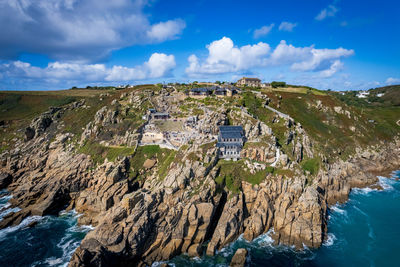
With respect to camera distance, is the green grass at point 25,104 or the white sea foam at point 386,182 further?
the green grass at point 25,104

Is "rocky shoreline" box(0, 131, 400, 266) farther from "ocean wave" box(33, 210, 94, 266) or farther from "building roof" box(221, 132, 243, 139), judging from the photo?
"building roof" box(221, 132, 243, 139)

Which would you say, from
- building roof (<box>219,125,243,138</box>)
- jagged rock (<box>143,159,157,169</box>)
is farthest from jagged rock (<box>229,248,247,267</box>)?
jagged rock (<box>143,159,157,169</box>)

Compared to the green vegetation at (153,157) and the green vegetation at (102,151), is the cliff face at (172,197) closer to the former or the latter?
the green vegetation at (153,157)

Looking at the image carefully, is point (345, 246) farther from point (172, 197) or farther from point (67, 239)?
point (67, 239)

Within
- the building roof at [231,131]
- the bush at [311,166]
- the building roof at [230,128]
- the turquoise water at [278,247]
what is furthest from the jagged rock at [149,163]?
the bush at [311,166]

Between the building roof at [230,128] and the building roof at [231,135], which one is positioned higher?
the building roof at [230,128]

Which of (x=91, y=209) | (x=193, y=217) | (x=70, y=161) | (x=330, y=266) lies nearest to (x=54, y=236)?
(x=91, y=209)

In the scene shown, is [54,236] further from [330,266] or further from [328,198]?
[328,198]

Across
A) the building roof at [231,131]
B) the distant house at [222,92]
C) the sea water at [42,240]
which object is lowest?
the sea water at [42,240]
